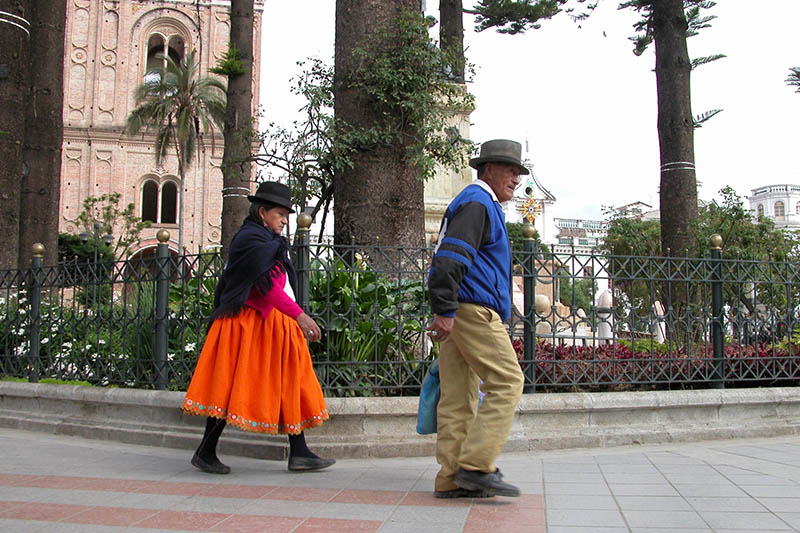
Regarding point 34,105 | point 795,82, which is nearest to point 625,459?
point 34,105

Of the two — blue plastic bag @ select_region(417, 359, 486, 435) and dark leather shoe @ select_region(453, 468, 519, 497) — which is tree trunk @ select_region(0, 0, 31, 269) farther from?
dark leather shoe @ select_region(453, 468, 519, 497)

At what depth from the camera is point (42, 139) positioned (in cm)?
1170

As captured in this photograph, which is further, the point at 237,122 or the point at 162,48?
the point at 162,48

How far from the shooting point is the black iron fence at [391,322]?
6102mm

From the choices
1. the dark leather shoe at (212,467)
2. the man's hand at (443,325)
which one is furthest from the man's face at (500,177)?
the dark leather shoe at (212,467)

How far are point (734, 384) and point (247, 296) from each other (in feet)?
15.8

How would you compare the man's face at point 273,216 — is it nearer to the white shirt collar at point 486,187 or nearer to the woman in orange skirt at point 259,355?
the woman in orange skirt at point 259,355

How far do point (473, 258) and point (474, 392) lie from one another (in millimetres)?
841

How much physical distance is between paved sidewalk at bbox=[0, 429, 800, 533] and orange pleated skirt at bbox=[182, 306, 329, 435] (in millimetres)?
412

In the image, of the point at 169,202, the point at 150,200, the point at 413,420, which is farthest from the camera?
the point at 169,202

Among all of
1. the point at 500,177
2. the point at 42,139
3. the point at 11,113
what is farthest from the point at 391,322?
the point at 42,139

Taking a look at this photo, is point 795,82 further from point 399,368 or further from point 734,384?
point 399,368

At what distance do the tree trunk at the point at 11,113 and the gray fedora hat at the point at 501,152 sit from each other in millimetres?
7906

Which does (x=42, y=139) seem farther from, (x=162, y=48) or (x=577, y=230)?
(x=577, y=230)
